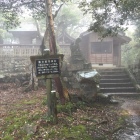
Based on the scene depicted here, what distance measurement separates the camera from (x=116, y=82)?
14.1 meters

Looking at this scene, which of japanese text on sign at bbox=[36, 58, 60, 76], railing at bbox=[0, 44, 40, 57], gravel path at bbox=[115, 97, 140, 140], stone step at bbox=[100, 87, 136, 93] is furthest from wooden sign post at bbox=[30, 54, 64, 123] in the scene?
railing at bbox=[0, 44, 40, 57]

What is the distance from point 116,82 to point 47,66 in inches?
346

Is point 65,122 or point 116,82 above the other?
point 116,82

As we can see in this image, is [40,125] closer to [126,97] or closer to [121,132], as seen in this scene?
[121,132]

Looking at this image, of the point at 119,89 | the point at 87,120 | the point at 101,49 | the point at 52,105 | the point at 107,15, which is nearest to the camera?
the point at 52,105

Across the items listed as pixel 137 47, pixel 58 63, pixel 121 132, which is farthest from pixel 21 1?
pixel 137 47

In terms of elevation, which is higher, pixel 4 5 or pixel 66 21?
pixel 66 21

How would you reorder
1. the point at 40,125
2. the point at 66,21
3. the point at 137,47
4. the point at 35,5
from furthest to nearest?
the point at 66,21
the point at 137,47
the point at 35,5
the point at 40,125

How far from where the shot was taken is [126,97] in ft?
39.5

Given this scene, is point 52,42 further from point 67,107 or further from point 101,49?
point 101,49

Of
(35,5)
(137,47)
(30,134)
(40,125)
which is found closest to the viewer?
(30,134)

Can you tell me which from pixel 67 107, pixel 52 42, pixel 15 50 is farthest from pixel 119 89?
pixel 15 50

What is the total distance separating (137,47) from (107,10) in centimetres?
1367

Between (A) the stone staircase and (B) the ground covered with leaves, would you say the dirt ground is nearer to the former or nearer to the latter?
(B) the ground covered with leaves
